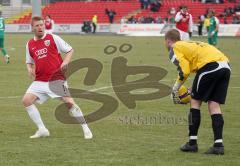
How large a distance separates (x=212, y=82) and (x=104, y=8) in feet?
203

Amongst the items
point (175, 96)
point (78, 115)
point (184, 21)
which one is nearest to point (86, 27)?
point (184, 21)

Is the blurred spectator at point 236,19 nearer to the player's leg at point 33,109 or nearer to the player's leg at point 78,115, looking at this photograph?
the player's leg at point 78,115

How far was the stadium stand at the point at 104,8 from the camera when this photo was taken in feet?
214

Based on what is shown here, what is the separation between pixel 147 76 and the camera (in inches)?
800

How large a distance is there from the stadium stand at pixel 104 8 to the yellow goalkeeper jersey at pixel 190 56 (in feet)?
179

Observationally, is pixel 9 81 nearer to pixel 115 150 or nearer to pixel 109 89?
pixel 109 89

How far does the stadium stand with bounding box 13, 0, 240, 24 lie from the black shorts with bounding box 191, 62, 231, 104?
5471cm

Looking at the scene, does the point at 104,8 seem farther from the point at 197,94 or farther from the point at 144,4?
the point at 197,94

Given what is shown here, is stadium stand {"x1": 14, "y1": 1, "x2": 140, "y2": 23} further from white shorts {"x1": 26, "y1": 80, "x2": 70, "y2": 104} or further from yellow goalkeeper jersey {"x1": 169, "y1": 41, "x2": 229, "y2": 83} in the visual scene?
yellow goalkeeper jersey {"x1": 169, "y1": 41, "x2": 229, "y2": 83}

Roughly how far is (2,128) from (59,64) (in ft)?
5.57

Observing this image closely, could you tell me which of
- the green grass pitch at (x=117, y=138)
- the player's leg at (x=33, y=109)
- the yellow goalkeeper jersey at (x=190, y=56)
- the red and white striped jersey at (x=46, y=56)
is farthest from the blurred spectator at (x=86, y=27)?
the yellow goalkeeper jersey at (x=190, y=56)

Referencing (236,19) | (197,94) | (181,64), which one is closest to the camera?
(181,64)

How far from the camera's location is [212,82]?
8.83m

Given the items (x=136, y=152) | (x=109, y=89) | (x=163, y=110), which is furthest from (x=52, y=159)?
(x=109, y=89)
